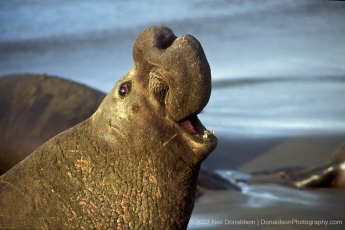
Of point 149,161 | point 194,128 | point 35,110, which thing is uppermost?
point 194,128

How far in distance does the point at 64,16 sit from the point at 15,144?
852cm

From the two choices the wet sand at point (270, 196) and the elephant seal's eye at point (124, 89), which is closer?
the elephant seal's eye at point (124, 89)

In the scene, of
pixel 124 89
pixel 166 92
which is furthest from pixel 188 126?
pixel 124 89

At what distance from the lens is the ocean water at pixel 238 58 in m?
6.08

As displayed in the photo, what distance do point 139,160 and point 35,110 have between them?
4055 millimetres

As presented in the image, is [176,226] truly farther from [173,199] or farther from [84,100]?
[84,100]

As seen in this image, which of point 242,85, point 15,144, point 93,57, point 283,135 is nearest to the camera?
point 15,144

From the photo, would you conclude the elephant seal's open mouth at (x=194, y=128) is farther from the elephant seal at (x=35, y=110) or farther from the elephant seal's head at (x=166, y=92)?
the elephant seal at (x=35, y=110)

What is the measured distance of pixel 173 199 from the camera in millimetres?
3100

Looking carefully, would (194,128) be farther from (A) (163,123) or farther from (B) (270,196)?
(B) (270,196)

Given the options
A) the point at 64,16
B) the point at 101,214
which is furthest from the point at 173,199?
the point at 64,16

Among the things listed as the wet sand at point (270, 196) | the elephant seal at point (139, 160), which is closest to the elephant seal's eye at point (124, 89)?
the elephant seal at point (139, 160)

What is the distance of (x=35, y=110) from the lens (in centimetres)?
695

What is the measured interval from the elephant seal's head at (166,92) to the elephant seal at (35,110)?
3.58 m
